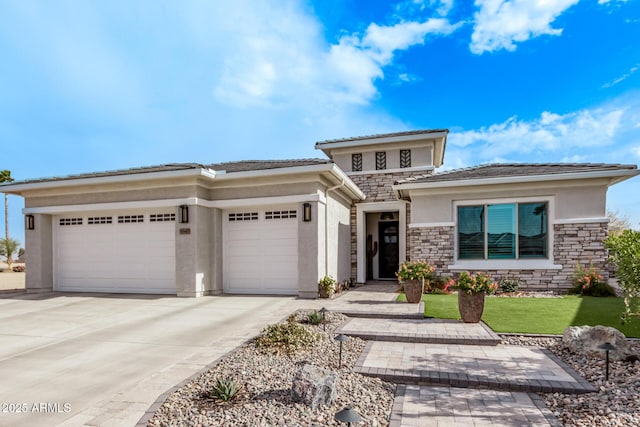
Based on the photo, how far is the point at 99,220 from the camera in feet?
37.5

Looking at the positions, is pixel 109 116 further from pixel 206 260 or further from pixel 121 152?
pixel 206 260

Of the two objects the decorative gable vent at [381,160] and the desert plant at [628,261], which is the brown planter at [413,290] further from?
the decorative gable vent at [381,160]

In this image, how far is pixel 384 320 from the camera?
7.02m

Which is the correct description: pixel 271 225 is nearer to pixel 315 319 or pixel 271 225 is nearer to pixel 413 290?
pixel 315 319

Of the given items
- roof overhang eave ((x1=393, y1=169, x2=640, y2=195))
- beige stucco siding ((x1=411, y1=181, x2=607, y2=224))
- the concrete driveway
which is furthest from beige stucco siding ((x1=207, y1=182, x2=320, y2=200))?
beige stucco siding ((x1=411, y1=181, x2=607, y2=224))

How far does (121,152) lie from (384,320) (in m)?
12.9

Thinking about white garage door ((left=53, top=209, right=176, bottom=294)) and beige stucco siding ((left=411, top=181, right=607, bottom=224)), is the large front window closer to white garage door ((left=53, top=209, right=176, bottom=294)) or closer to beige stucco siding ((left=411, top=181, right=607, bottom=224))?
beige stucco siding ((left=411, top=181, right=607, bottom=224))

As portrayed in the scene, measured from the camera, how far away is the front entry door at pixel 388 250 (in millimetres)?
14297

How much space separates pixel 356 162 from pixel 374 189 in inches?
57.2

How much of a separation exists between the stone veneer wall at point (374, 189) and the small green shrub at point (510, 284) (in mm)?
4895

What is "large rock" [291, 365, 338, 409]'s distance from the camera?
3.32 meters

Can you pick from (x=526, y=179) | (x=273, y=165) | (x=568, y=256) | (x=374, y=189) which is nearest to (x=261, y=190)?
(x=273, y=165)

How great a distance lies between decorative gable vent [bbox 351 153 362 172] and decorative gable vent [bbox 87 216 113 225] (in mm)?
9303

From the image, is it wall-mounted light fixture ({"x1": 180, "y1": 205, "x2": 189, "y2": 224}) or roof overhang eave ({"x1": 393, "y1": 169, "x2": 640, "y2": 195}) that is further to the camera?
wall-mounted light fixture ({"x1": 180, "y1": 205, "x2": 189, "y2": 224})
